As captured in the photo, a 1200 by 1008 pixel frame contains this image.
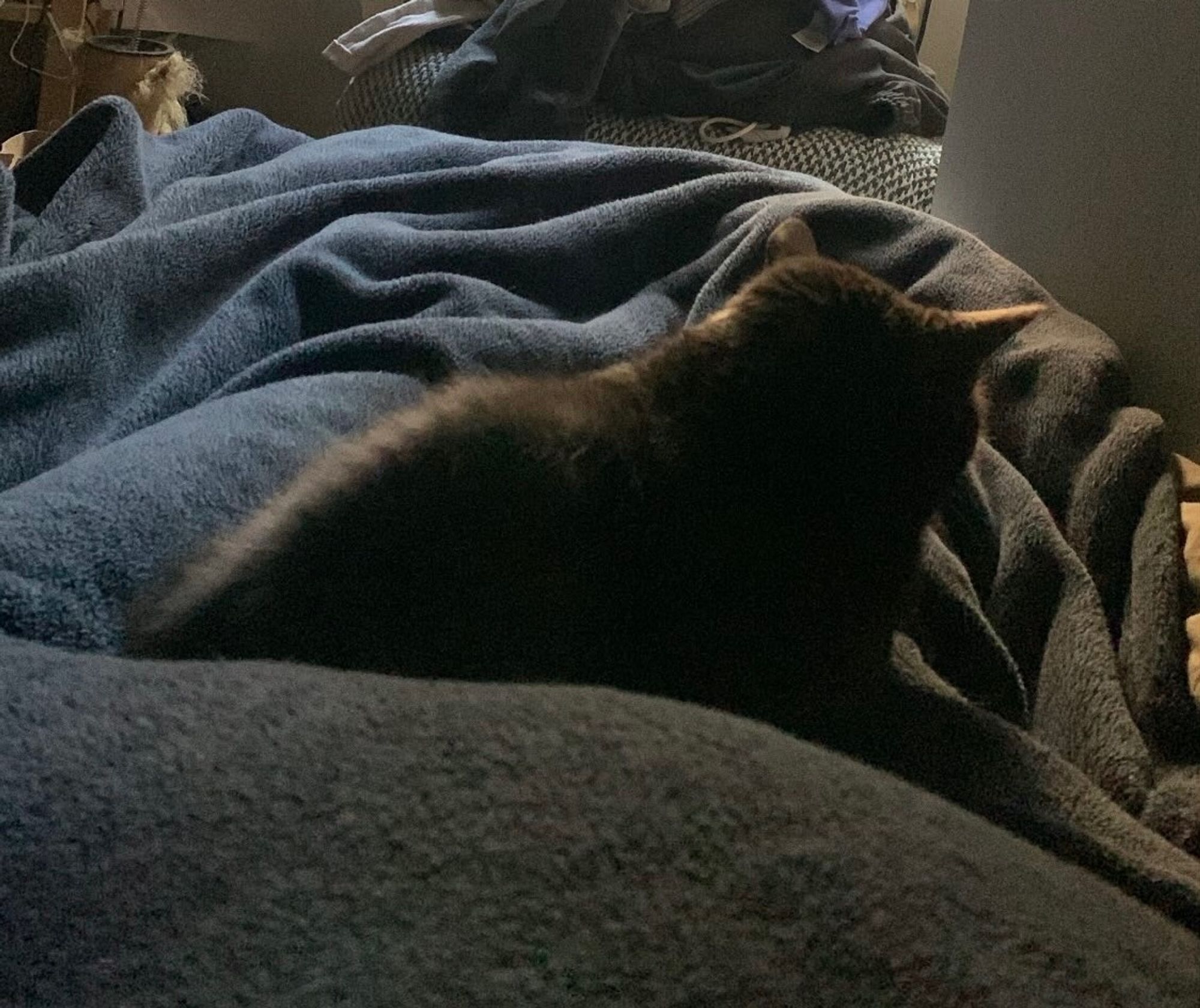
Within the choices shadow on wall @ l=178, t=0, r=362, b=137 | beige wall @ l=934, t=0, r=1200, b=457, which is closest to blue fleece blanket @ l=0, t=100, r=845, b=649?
beige wall @ l=934, t=0, r=1200, b=457

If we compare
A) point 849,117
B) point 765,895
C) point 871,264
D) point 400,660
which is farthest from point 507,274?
point 849,117

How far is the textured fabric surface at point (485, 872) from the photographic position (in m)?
0.32

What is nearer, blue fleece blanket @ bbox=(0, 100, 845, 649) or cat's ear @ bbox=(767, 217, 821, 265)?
blue fleece blanket @ bbox=(0, 100, 845, 649)

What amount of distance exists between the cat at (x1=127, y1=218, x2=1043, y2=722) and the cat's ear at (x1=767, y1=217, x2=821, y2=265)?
0.07 m

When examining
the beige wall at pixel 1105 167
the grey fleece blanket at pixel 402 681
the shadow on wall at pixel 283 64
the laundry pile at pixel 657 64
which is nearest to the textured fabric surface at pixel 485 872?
the grey fleece blanket at pixel 402 681

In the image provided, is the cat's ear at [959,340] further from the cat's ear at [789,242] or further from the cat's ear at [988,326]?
the cat's ear at [789,242]

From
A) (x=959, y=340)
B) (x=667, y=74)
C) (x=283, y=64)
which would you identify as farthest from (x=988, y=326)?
(x=283, y=64)

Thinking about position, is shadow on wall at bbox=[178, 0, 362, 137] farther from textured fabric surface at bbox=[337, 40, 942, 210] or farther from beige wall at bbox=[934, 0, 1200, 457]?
beige wall at bbox=[934, 0, 1200, 457]

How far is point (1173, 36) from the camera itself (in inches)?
27.9

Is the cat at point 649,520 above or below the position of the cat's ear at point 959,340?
below

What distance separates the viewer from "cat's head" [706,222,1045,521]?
65 cm

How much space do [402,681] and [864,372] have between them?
14.1 inches

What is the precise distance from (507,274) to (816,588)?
470 mm

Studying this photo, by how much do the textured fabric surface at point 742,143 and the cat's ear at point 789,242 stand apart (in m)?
0.73
